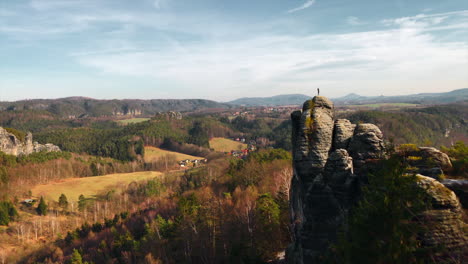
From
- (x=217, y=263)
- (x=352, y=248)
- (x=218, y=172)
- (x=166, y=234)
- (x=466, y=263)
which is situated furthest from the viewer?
(x=218, y=172)

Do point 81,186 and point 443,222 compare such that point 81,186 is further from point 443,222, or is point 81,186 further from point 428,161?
point 443,222

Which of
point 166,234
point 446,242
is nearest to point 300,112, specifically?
point 446,242

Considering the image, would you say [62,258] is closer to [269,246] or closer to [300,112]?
[269,246]

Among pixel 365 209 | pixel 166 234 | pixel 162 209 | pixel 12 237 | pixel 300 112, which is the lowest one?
pixel 12 237

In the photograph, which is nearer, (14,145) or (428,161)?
(428,161)

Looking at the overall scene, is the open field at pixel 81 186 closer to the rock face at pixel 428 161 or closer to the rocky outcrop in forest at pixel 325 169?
the rocky outcrop in forest at pixel 325 169

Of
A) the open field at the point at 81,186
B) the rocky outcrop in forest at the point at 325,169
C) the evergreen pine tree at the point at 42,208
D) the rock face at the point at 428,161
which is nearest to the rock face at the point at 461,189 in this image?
the rock face at the point at 428,161

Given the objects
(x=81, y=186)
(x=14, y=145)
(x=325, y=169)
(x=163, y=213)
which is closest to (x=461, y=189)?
(x=325, y=169)
